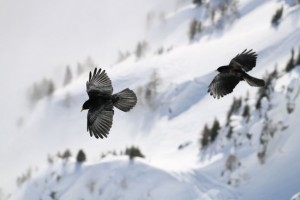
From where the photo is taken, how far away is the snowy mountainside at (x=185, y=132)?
9419cm

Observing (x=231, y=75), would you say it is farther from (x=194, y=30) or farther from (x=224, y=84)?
(x=194, y=30)

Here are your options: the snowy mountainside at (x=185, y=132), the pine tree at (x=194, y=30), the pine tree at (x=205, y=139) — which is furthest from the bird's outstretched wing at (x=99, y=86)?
the pine tree at (x=194, y=30)

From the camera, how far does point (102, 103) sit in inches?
1110

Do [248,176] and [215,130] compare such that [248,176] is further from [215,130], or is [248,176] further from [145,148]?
[145,148]

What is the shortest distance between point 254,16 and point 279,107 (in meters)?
78.9

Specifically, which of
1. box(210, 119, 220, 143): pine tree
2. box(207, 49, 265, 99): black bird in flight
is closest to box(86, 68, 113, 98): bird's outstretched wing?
box(207, 49, 265, 99): black bird in flight

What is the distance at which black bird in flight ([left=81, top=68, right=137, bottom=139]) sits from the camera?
2713 centimetres

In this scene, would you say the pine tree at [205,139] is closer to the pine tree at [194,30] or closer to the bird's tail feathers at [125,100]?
the pine tree at [194,30]

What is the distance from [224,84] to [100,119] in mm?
4950

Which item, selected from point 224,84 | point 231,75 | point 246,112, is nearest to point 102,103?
point 224,84

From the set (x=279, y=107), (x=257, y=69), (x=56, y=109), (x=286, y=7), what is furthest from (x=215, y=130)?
(x=56, y=109)

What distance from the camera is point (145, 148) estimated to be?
139 m

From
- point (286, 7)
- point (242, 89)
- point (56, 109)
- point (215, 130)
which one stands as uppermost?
point (56, 109)

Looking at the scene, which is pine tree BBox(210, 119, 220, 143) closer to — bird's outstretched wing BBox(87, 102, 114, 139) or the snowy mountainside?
the snowy mountainside
